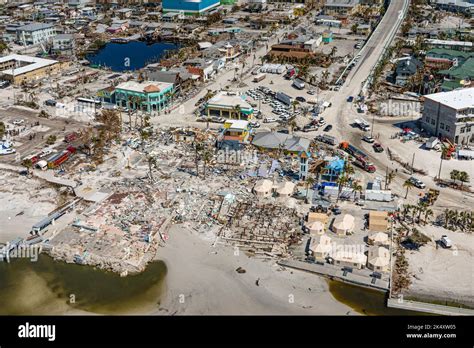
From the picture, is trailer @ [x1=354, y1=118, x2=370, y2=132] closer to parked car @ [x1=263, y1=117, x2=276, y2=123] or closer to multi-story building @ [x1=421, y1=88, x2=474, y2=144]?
multi-story building @ [x1=421, y1=88, x2=474, y2=144]

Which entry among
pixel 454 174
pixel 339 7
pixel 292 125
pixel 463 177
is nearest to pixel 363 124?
pixel 292 125

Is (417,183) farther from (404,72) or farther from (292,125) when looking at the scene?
(404,72)

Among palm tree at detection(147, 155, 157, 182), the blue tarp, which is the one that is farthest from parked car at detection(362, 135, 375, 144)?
palm tree at detection(147, 155, 157, 182)

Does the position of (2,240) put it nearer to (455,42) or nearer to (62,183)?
(62,183)

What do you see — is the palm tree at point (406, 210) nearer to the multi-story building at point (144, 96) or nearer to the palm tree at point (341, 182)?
the palm tree at point (341, 182)

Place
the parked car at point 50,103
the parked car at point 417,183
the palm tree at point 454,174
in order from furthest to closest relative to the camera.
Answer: the parked car at point 50,103, the palm tree at point 454,174, the parked car at point 417,183

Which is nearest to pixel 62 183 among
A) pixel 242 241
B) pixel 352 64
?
pixel 242 241

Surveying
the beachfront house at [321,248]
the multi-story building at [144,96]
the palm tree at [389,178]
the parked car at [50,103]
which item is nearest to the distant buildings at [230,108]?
the multi-story building at [144,96]
